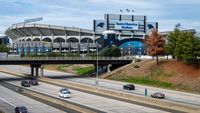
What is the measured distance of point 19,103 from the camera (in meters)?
69.2

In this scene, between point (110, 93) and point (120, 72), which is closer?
point (110, 93)

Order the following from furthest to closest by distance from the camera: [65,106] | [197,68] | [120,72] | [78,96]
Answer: [120,72] < [197,68] < [78,96] < [65,106]

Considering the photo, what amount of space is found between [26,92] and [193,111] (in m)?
41.4

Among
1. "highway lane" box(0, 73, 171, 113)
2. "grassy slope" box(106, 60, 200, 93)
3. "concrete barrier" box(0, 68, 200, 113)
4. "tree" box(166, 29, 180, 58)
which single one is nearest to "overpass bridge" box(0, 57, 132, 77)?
"grassy slope" box(106, 60, 200, 93)

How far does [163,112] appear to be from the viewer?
2317 inches

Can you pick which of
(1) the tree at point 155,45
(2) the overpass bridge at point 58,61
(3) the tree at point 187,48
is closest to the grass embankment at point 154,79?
(3) the tree at point 187,48

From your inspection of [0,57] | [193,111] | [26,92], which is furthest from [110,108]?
[0,57]

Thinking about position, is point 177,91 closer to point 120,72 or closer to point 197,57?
point 197,57

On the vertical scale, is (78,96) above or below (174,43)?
below

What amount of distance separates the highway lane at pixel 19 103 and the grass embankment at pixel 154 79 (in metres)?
35.2

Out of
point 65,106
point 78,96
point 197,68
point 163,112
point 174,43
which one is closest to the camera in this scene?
point 163,112

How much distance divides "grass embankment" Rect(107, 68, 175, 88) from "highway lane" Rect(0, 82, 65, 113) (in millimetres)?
35235

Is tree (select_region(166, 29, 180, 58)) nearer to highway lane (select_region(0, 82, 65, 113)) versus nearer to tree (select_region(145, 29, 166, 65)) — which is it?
tree (select_region(145, 29, 166, 65))

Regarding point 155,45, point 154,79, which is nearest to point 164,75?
point 154,79
